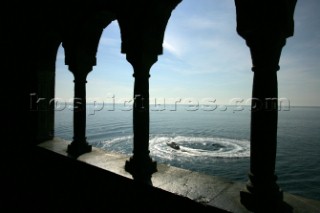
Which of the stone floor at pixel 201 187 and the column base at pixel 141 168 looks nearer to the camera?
the stone floor at pixel 201 187

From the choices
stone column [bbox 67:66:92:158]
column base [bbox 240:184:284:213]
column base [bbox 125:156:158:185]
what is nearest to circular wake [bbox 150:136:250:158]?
stone column [bbox 67:66:92:158]

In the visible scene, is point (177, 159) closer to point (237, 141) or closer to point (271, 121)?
point (237, 141)

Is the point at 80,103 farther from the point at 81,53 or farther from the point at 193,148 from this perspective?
the point at 193,148

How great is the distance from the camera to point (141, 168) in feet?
11.7

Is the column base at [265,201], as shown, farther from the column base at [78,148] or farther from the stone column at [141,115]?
the column base at [78,148]

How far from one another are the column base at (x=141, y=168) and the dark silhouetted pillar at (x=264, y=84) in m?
1.54

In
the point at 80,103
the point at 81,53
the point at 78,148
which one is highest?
the point at 81,53

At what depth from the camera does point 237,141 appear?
4547cm

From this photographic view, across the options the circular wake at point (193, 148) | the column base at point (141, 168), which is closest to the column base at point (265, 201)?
the column base at point (141, 168)

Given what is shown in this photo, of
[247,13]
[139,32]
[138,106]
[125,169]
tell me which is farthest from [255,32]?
[125,169]

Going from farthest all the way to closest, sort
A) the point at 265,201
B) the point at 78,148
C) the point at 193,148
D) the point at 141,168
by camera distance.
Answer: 1. the point at 193,148
2. the point at 78,148
3. the point at 141,168
4. the point at 265,201

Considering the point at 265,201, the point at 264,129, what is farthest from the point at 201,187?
the point at 264,129

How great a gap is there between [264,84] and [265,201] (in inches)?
52.0

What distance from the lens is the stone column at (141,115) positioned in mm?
3643
